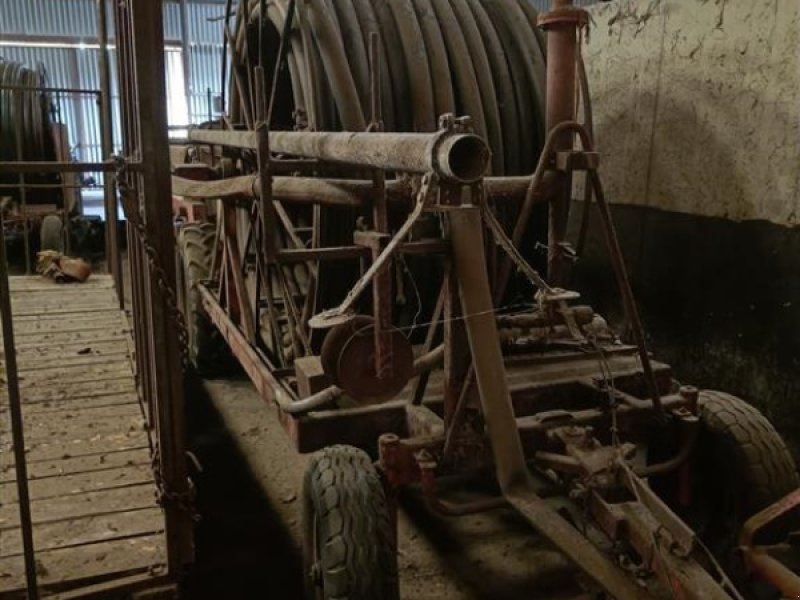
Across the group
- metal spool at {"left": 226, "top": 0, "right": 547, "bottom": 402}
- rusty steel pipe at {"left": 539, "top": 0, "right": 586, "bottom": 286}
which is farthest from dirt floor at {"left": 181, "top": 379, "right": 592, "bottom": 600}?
rusty steel pipe at {"left": 539, "top": 0, "right": 586, "bottom": 286}

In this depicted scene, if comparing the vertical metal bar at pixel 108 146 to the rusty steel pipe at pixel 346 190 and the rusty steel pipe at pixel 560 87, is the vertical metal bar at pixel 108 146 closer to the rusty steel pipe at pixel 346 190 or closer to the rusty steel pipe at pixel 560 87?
the rusty steel pipe at pixel 346 190

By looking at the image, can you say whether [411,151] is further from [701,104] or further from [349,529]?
[701,104]

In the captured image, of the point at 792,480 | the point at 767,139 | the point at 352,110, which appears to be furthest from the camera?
the point at 767,139

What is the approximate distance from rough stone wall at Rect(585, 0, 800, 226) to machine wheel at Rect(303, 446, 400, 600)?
8.29ft

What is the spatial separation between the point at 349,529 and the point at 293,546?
3.57 ft

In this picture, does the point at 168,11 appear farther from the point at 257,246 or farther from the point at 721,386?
the point at 721,386

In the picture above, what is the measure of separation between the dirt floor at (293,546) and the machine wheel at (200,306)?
1274 millimetres

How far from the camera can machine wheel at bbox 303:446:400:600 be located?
7.31ft

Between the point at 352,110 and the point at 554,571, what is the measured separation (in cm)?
216

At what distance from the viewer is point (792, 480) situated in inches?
106

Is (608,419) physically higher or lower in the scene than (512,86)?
lower

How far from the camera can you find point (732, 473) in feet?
8.98

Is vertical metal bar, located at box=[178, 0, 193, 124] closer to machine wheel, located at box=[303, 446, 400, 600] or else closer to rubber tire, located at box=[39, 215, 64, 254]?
rubber tire, located at box=[39, 215, 64, 254]

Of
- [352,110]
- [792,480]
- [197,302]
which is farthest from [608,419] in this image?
[197,302]
